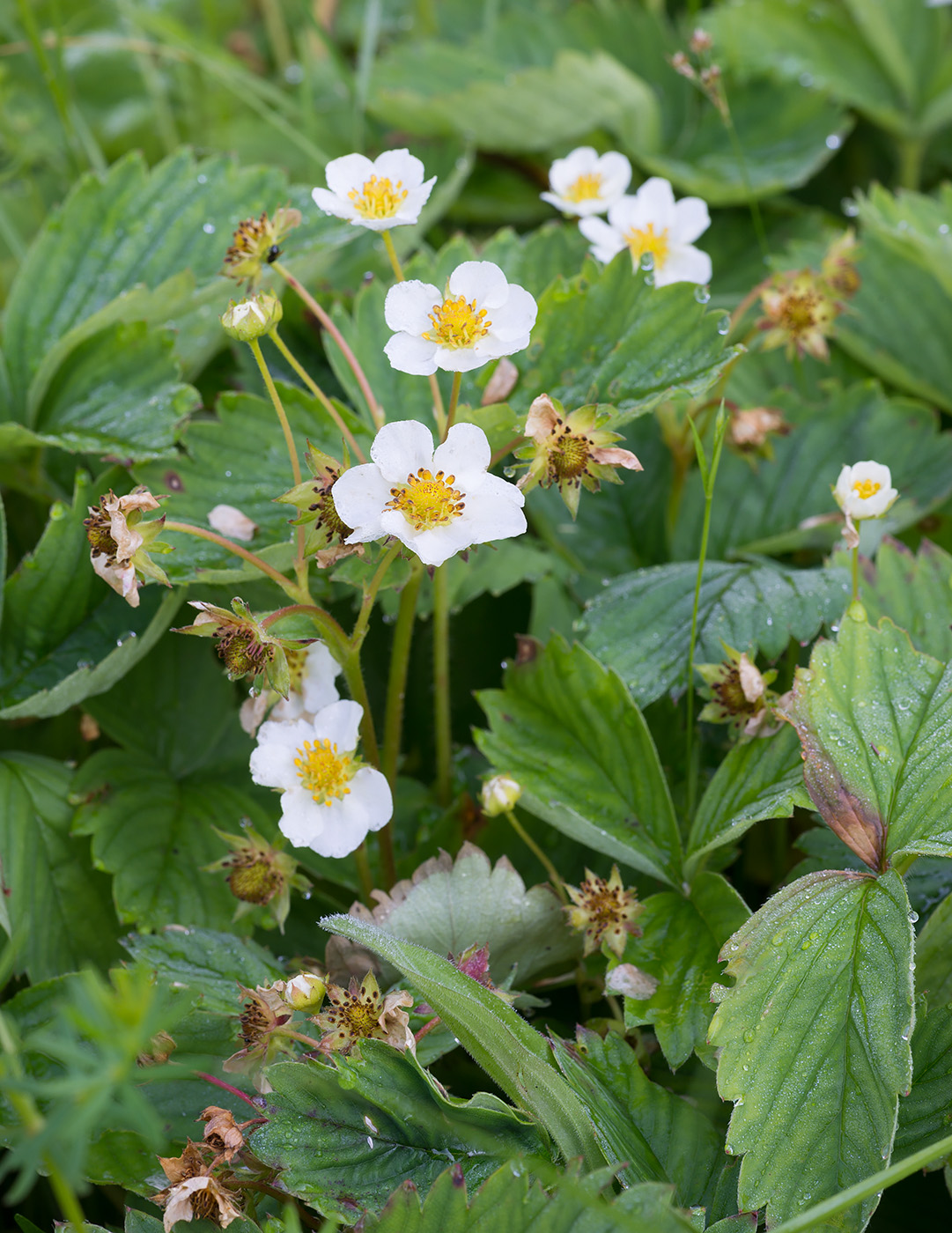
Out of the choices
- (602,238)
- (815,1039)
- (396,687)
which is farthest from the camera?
(602,238)

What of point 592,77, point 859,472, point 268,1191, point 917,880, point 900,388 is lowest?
point 268,1191

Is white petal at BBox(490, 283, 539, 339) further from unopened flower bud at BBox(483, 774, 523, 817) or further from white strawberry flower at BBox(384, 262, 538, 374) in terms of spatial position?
unopened flower bud at BBox(483, 774, 523, 817)

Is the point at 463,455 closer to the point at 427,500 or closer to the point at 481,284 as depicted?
the point at 427,500

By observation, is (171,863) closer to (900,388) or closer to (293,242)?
(293,242)

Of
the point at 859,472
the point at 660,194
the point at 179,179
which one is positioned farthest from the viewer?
the point at 179,179

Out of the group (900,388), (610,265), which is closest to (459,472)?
(610,265)

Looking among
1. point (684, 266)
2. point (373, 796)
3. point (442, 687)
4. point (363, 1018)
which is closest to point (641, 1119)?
point (363, 1018)
